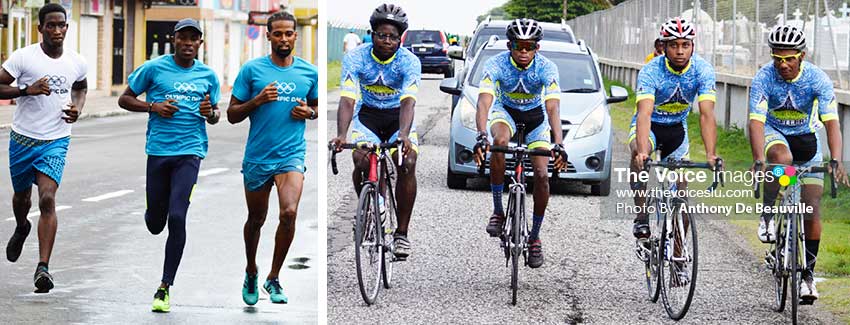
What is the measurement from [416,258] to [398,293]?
4.59 feet

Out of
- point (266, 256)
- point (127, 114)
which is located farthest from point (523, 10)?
point (266, 256)

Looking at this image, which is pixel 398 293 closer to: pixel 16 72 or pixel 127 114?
pixel 16 72

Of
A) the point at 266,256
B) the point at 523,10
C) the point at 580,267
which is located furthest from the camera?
the point at 523,10

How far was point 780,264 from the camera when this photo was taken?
27.2ft

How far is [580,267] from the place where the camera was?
9.96 meters

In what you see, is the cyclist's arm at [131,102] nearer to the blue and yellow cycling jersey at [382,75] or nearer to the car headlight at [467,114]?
the blue and yellow cycling jersey at [382,75]

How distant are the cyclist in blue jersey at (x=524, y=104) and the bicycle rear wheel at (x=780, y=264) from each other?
1.13m

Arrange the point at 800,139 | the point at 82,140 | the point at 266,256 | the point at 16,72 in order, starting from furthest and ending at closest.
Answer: the point at 82,140
the point at 266,256
the point at 16,72
the point at 800,139

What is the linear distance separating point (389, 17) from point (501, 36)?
12409 mm

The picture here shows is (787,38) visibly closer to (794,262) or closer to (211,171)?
(794,262)

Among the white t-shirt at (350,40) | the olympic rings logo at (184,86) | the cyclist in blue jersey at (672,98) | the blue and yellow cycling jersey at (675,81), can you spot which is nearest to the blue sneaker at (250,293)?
the olympic rings logo at (184,86)

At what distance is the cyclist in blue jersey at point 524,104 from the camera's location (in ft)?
27.9

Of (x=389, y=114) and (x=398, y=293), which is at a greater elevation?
(x=389, y=114)

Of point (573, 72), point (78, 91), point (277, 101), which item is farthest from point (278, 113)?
point (573, 72)
